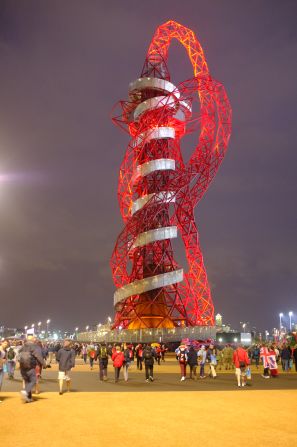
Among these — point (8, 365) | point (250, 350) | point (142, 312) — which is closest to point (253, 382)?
point (8, 365)

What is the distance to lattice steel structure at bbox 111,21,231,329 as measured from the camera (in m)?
48.8

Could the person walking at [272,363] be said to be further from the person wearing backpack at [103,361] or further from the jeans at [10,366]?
the jeans at [10,366]

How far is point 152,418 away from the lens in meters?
9.28

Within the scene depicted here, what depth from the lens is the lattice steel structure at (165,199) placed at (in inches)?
1921

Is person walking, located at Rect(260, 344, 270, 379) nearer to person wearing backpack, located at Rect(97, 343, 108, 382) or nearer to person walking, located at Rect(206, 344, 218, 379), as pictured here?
person walking, located at Rect(206, 344, 218, 379)

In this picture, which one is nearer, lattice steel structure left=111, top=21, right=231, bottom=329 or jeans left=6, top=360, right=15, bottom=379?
jeans left=6, top=360, right=15, bottom=379

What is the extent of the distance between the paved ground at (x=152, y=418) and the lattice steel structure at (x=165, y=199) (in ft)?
109

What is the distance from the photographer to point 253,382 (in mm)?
17422

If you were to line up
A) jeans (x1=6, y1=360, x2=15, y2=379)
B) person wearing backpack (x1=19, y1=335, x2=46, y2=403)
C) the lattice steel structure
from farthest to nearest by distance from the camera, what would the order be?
1. the lattice steel structure
2. jeans (x1=6, y1=360, x2=15, y2=379)
3. person wearing backpack (x1=19, y1=335, x2=46, y2=403)

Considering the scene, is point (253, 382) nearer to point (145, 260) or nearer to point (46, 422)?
point (46, 422)

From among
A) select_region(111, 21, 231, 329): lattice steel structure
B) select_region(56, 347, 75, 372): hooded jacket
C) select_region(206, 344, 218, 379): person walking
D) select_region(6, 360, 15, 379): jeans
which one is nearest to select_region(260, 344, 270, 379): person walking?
select_region(206, 344, 218, 379): person walking

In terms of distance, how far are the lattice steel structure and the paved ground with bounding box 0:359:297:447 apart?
109 feet

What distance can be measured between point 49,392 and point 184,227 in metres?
38.7

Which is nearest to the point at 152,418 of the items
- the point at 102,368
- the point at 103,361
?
the point at 103,361
